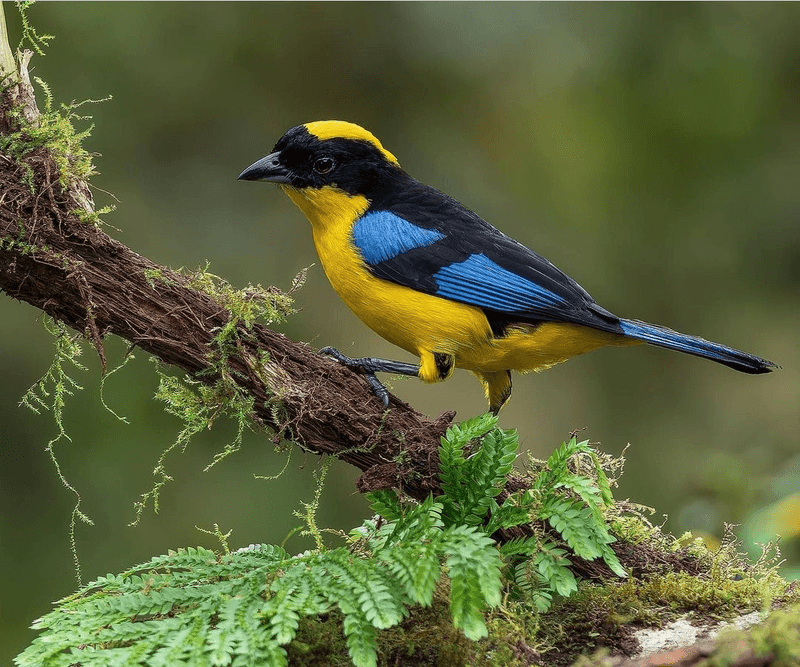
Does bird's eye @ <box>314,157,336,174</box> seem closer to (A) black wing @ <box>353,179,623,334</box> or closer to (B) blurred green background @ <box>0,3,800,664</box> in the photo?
(A) black wing @ <box>353,179,623,334</box>

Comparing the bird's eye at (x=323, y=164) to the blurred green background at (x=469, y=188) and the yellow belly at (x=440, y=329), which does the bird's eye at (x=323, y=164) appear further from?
the blurred green background at (x=469, y=188)

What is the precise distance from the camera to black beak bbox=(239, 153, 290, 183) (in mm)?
4562

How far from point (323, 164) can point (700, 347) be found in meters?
1.95

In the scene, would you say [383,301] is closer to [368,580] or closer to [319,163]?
[319,163]

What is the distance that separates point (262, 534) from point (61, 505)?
1.33 metres

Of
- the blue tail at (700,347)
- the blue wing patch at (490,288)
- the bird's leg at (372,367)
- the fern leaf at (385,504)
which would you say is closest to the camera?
the fern leaf at (385,504)

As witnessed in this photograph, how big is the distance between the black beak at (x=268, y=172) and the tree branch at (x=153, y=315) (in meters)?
1.00

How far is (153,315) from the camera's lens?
140 inches

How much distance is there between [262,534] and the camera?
636 centimetres

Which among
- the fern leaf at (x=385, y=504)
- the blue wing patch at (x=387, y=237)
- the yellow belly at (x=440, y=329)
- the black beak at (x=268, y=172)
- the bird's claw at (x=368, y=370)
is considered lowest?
the fern leaf at (x=385, y=504)

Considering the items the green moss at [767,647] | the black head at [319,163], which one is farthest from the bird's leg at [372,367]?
the green moss at [767,647]

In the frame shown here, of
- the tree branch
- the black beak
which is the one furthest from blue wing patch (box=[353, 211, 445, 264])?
the tree branch

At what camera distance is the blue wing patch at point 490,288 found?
411cm

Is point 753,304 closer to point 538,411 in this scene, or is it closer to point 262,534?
point 538,411
